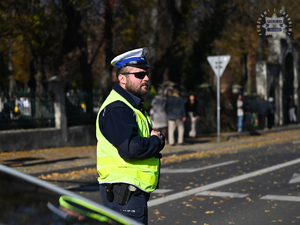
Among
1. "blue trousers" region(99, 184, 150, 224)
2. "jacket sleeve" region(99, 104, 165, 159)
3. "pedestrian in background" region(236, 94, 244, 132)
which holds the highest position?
"jacket sleeve" region(99, 104, 165, 159)

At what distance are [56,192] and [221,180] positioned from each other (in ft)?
22.5

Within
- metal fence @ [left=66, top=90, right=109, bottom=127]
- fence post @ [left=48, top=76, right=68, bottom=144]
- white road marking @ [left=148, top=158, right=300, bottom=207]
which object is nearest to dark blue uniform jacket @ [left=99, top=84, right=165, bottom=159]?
white road marking @ [left=148, top=158, right=300, bottom=207]

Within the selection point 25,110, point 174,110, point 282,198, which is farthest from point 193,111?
point 282,198

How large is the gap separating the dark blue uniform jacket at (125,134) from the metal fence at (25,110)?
1106cm

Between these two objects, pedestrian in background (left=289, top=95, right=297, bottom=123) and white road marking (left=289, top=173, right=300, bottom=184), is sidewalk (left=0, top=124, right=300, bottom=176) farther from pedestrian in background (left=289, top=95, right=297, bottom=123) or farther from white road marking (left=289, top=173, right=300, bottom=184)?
pedestrian in background (left=289, top=95, right=297, bottom=123)

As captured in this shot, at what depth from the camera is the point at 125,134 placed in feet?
9.95

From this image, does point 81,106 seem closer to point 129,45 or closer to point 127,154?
point 129,45

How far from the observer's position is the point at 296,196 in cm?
728

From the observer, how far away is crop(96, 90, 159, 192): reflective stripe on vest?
3.10 m

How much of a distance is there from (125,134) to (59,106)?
12.5m

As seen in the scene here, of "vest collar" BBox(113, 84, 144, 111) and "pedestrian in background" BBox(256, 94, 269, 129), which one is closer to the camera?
"vest collar" BBox(113, 84, 144, 111)

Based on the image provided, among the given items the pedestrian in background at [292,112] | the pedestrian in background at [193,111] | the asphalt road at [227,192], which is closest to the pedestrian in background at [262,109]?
the pedestrian in background at [292,112]

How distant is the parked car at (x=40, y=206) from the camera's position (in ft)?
6.32

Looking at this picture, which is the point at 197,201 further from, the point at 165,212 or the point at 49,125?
the point at 49,125
